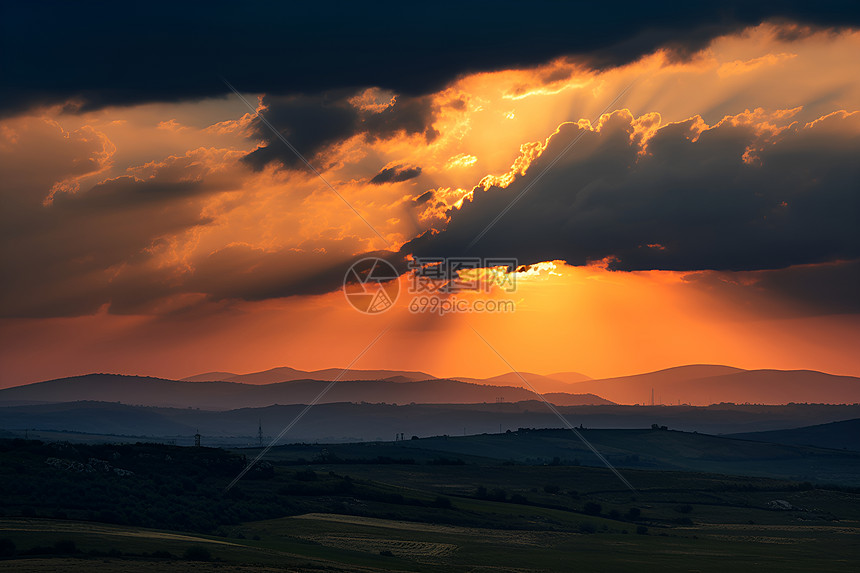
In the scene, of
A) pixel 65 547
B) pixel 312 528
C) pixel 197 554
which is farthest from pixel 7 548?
pixel 312 528

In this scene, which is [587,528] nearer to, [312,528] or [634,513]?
[634,513]

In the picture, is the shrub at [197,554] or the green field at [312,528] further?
the green field at [312,528]

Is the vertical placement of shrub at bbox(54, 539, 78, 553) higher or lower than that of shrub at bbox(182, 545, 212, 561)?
higher

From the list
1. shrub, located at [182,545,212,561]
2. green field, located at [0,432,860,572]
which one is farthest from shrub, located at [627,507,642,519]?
shrub, located at [182,545,212,561]

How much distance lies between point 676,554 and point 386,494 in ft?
219

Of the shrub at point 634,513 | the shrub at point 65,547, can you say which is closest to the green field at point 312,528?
the shrub at point 65,547

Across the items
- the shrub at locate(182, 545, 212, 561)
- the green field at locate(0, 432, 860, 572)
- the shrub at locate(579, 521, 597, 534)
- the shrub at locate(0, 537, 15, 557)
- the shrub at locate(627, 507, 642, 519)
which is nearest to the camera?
the shrub at locate(0, 537, 15, 557)

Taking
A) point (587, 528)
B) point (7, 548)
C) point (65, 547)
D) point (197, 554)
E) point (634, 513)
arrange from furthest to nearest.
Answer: point (634, 513) → point (587, 528) → point (65, 547) → point (197, 554) → point (7, 548)

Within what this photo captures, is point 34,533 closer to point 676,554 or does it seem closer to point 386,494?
point 676,554

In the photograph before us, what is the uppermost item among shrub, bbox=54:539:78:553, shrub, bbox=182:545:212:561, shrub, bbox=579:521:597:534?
shrub, bbox=54:539:78:553

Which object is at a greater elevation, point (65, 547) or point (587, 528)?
point (65, 547)

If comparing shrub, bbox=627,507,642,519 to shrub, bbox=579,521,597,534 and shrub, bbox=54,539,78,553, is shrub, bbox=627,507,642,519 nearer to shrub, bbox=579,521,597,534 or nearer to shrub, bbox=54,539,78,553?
shrub, bbox=579,521,597,534

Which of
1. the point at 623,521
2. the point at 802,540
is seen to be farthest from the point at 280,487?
the point at 802,540

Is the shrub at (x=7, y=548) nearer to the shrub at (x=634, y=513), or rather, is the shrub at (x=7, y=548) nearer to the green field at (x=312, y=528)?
the green field at (x=312, y=528)
